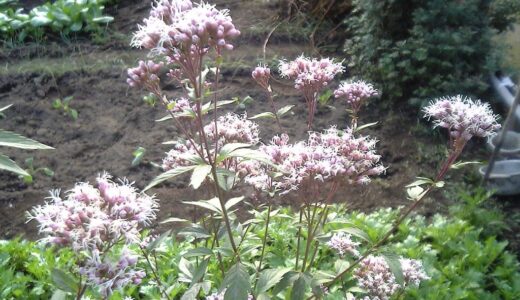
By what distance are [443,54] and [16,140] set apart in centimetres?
377

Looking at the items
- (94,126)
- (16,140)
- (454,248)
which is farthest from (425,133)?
(16,140)

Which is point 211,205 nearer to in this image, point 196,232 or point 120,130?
point 196,232

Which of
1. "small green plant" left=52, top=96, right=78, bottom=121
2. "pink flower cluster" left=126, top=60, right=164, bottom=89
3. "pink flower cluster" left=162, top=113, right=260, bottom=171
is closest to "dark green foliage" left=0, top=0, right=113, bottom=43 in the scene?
"small green plant" left=52, top=96, right=78, bottom=121

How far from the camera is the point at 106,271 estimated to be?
5.00 feet

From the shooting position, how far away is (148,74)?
1.92 metres

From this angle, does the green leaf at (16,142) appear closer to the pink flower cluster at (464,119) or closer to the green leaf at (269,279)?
the green leaf at (269,279)

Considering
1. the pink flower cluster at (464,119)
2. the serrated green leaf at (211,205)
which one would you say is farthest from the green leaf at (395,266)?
the serrated green leaf at (211,205)

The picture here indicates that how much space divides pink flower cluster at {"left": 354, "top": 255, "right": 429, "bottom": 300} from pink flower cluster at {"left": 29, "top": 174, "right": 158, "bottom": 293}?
0.91 meters

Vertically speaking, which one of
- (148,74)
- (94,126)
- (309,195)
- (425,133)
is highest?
(148,74)

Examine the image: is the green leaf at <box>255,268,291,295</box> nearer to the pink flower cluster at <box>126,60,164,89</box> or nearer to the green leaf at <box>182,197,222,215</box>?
the green leaf at <box>182,197,222,215</box>

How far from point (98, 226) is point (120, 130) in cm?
322

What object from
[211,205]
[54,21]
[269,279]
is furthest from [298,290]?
[54,21]

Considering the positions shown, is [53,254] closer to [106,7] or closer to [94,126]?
[94,126]

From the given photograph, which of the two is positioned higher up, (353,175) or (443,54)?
(353,175)
